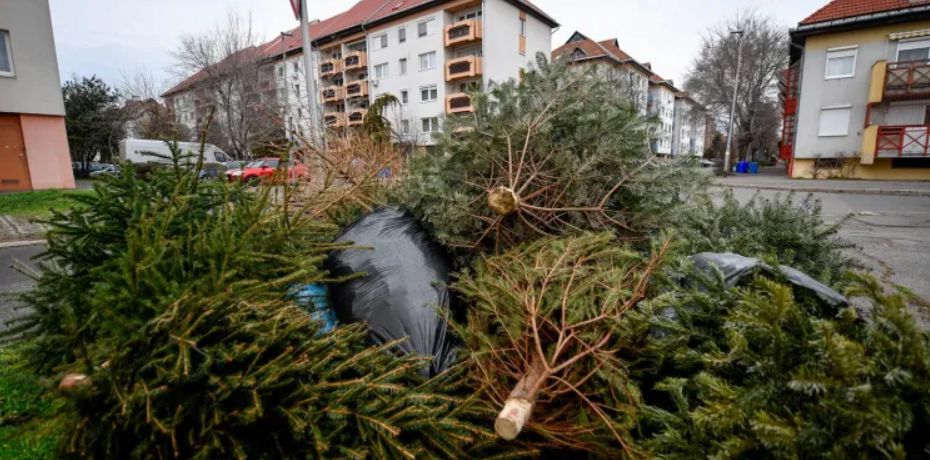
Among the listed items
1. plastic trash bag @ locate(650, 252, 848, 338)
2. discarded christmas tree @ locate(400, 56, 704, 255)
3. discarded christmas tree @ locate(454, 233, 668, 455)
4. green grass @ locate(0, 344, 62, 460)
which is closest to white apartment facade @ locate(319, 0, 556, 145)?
discarded christmas tree @ locate(400, 56, 704, 255)

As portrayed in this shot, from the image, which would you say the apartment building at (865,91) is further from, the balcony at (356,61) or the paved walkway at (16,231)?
the paved walkway at (16,231)

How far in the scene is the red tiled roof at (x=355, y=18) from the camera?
27.0 meters

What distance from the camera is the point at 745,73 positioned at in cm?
2911

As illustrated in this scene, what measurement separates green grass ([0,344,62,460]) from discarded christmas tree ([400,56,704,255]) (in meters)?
1.70

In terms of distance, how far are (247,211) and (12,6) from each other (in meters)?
16.3

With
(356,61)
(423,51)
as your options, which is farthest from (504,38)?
(356,61)

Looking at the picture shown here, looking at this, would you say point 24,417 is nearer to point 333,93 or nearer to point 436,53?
point 436,53

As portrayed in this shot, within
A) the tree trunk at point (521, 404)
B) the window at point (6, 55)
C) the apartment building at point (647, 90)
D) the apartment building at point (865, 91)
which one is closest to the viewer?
the tree trunk at point (521, 404)

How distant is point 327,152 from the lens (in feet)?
12.6

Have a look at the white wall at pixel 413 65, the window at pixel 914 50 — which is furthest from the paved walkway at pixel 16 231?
the window at pixel 914 50

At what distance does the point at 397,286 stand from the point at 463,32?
26352mm

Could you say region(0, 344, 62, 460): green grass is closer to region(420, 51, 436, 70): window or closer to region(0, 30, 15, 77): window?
region(0, 30, 15, 77): window

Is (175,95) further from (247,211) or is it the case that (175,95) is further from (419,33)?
(247,211)

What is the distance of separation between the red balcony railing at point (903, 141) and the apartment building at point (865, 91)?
1.1 inches
